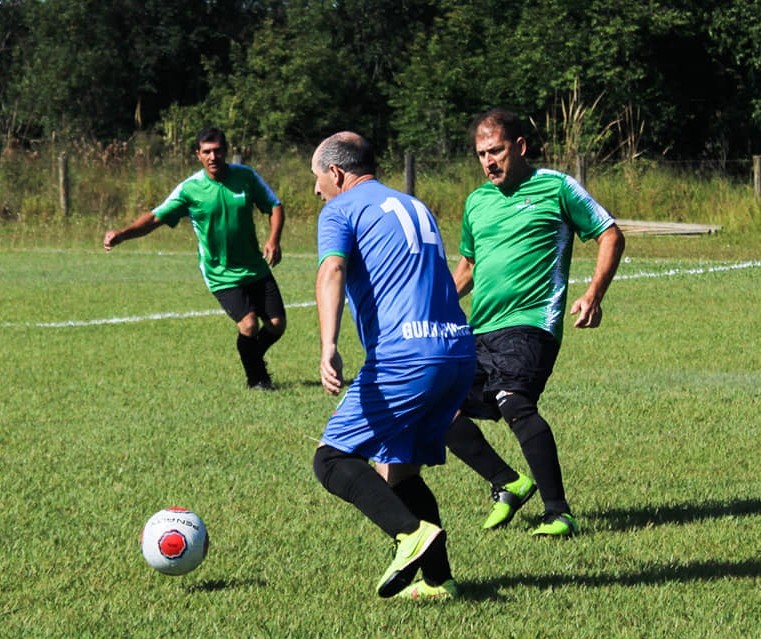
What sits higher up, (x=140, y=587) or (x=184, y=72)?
(x=140, y=587)

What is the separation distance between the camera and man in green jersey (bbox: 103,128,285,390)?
1077cm

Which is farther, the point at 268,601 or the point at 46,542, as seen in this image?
the point at 46,542

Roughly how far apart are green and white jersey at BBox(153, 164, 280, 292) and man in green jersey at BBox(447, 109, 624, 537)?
439 cm

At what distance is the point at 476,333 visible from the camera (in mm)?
6641

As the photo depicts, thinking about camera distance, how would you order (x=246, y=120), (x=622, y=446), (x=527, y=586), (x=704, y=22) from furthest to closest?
→ (x=246, y=120) < (x=704, y=22) < (x=622, y=446) < (x=527, y=586)

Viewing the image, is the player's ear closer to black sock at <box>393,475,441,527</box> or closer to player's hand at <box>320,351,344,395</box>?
player's hand at <box>320,351,344,395</box>

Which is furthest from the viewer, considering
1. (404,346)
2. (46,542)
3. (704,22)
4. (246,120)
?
(246,120)

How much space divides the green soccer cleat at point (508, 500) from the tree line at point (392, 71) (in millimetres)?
23868

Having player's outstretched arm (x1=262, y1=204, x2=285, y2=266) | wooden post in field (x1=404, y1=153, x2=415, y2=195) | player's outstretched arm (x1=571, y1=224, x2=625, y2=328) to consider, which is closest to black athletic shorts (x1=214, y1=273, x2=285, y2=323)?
player's outstretched arm (x1=262, y1=204, x2=285, y2=266)

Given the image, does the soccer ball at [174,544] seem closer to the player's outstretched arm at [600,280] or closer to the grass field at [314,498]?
the grass field at [314,498]

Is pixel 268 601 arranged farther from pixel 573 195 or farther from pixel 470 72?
pixel 470 72

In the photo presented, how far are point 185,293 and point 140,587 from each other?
42.3 feet

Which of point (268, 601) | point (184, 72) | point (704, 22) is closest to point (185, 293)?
point (268, 601)

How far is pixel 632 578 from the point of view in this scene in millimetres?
5434
